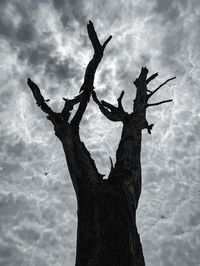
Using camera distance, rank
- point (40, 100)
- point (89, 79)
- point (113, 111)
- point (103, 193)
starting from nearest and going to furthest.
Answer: point (103, 193), point (89, 79), point (40, 100), point (113, 111)

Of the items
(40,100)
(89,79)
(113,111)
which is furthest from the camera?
(113,111)

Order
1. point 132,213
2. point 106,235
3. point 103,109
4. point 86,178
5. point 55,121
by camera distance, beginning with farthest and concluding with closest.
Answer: point 103,109, point 55,121, point 86,178, point 132,213, point 106,235

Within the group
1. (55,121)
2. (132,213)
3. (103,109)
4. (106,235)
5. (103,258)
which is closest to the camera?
(103,258)

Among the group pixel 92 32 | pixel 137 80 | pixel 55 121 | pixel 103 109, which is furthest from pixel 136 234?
A: pixel 137 80

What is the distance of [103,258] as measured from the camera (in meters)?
2.94

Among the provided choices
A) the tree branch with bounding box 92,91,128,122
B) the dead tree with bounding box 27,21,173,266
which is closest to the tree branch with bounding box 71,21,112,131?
the dead tree with bounding box 27,21,173,266

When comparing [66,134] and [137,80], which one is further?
[137,80]

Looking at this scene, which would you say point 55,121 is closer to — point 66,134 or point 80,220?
point 66,134

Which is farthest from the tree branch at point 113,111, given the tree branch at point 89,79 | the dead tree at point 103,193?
the tree branch at point 89,79

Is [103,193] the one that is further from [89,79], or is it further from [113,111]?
[113,111]

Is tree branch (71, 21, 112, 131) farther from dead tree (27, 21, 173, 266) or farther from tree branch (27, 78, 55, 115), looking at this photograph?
tree branch (27, 78, 55, 115)

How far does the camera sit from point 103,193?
143 inches

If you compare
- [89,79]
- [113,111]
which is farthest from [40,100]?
[113,111]

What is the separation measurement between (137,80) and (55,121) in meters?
3.26
